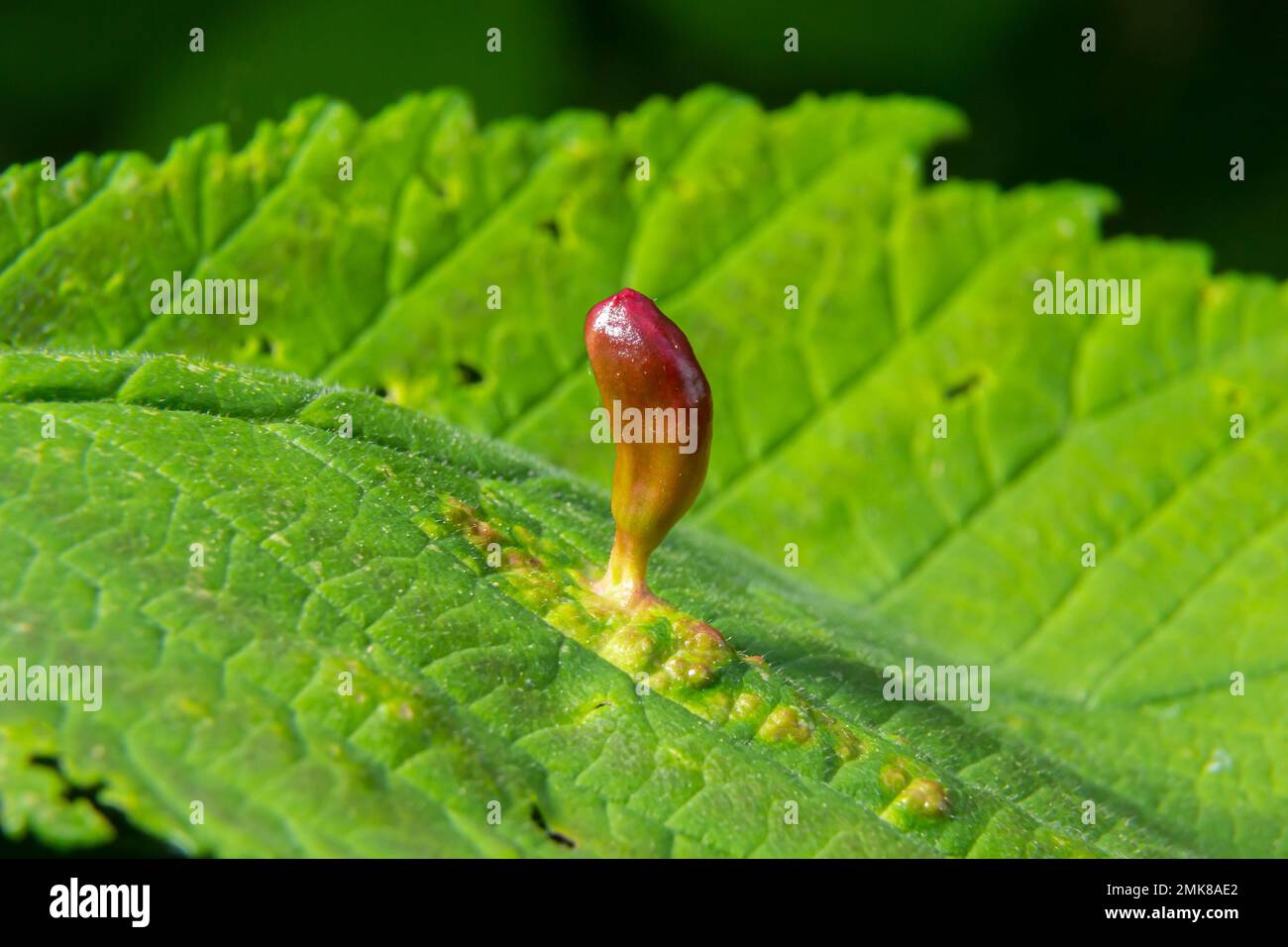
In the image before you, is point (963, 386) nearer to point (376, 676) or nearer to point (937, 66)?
point (937, 66)

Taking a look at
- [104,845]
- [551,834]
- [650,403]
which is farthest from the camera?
[650,403]

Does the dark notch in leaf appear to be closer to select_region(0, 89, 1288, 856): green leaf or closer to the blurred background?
select_region(0, 89, 1288, 856): green leaf

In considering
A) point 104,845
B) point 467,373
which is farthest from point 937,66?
point 104,845

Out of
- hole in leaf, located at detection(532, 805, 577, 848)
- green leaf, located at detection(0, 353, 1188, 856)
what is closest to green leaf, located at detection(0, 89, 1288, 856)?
green leaf, located at detection(0, 353, 1188, 856)

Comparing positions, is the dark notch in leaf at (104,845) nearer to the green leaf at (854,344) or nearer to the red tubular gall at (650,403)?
the red tubular gall at (650,403)

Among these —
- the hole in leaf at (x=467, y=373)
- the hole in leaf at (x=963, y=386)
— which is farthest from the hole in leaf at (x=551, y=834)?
the hole in leaf at (x=963, y=386)
